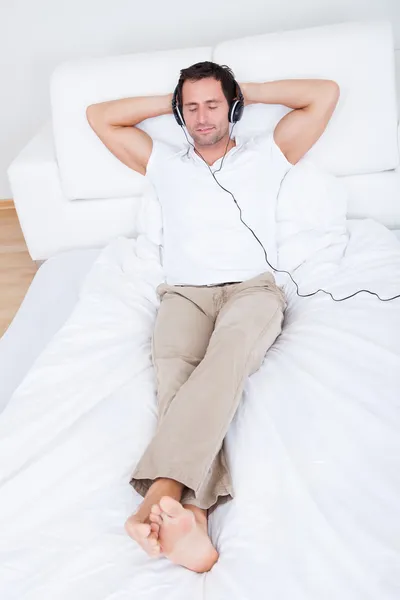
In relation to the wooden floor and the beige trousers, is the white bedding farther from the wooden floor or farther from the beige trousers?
the wooden floor

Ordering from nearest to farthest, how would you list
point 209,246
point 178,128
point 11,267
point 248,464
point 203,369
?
1. point 248,464
2. point 203,369
3. point 209,246
4. point 178,128
5. point 11,267

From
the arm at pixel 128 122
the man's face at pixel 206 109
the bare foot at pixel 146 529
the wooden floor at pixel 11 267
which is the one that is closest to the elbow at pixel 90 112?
the arm at pixel 128 122

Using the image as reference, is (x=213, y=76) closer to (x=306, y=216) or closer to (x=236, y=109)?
(x=236, y=109)

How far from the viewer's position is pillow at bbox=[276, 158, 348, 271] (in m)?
1.71

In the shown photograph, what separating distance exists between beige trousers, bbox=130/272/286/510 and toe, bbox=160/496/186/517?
0.09 metres

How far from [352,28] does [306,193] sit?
553mm

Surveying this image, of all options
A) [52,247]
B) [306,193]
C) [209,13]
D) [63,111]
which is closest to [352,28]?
[306,193]

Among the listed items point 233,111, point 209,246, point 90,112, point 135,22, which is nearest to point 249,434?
point 209,246

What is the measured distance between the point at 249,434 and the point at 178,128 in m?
1.10

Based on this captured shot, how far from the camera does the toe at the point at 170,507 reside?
926 mm

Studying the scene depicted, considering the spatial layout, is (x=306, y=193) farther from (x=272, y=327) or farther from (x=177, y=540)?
(x=177, y=540)

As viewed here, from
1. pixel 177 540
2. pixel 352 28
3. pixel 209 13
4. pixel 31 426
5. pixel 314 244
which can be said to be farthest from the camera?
pixel 209 13

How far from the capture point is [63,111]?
1.94 m

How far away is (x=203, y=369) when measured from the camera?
121cm
